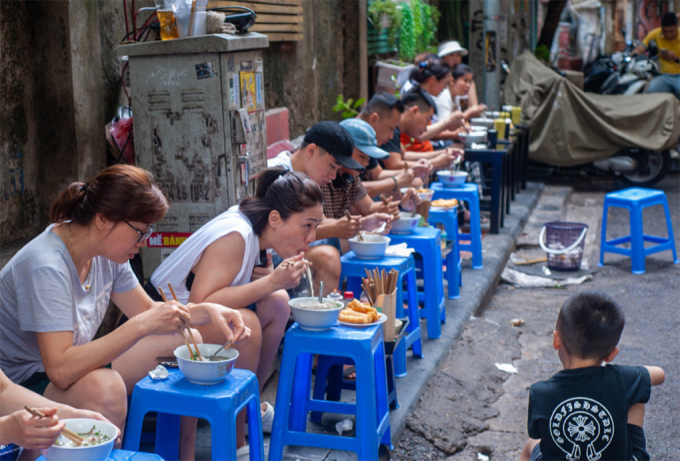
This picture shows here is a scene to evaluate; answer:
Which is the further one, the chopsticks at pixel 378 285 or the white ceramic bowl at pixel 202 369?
the chopsticks at pixel 378 285

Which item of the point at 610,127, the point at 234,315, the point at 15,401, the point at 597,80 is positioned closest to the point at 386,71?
the point at 610,127

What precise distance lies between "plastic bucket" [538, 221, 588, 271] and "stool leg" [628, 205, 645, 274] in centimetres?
42

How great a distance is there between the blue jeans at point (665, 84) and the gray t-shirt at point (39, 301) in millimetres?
10611

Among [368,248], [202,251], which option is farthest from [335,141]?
[202,251]

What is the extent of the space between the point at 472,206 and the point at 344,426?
3.21 m

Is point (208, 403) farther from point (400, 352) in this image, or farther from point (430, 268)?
point (430, 268)

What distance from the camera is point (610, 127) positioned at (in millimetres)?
10055

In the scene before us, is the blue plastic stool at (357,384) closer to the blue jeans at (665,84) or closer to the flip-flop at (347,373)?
the flip-flop at (347,373)

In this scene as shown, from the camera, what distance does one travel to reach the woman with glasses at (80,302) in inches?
93.3

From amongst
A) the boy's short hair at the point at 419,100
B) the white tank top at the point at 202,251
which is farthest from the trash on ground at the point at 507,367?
the boy's short hair at the point at 419,100

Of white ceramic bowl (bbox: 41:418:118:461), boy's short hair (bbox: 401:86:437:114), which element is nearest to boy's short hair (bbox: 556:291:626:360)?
white ceramic bowl (bbox: 41:418:118:461)

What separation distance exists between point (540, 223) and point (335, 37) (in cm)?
335

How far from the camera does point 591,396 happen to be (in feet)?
8.14

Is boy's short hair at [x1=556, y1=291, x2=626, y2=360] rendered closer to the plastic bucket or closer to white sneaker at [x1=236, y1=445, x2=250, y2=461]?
white sneaker at [x1=236, y1=445, x2=250, y2=461]
